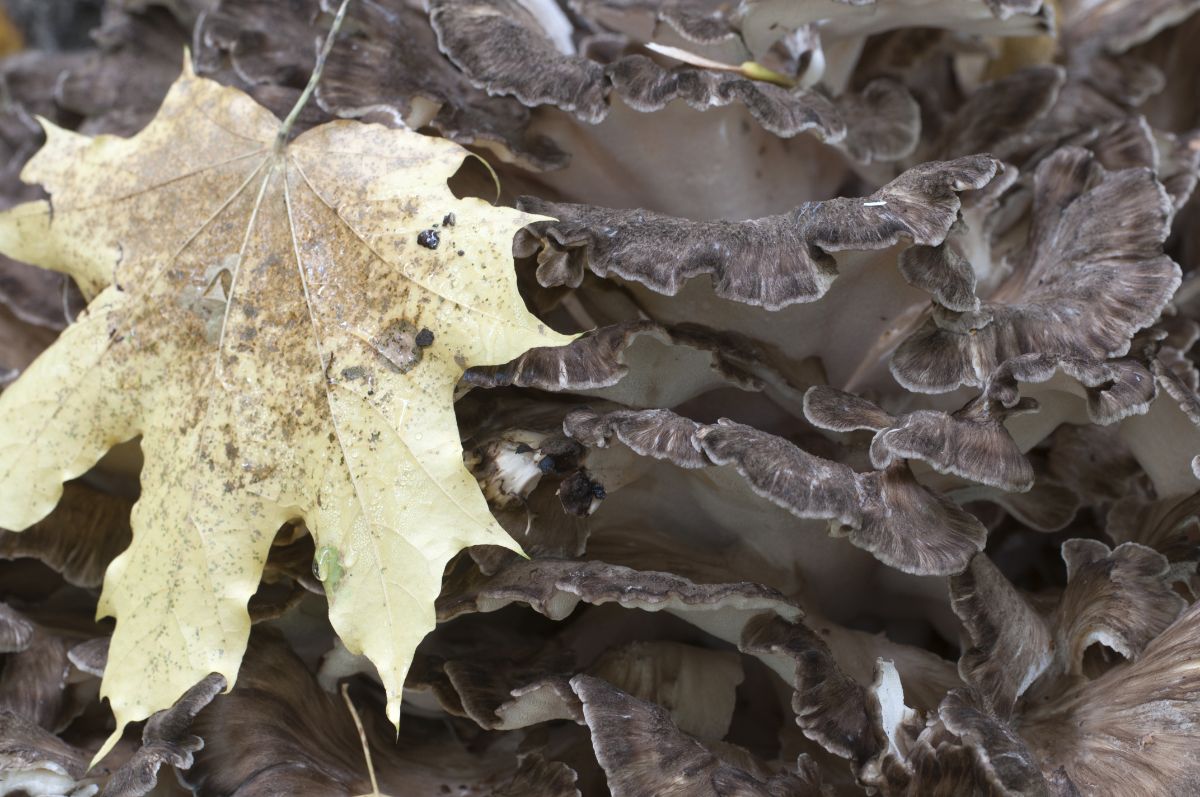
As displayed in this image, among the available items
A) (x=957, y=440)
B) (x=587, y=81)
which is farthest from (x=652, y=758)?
(x=587, y=81)

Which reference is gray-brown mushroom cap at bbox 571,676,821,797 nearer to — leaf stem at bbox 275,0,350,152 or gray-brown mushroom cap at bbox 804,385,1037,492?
gray-brown mushroom cap at bbox 804,385,1037,492

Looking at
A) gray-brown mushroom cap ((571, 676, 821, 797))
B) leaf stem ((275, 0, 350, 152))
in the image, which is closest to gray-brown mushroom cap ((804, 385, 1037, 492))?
gray-brown mushroom cap ((571, 676, 821, 797))

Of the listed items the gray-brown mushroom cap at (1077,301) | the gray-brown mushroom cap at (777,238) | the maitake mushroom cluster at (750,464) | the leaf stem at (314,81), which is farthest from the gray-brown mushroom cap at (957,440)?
the leaf stem at (314,81)

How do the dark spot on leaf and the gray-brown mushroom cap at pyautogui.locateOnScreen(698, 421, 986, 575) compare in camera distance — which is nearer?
the gray-brown mushroom cap at pyautogui.locateOnScreen(698, 421, 986, 575)

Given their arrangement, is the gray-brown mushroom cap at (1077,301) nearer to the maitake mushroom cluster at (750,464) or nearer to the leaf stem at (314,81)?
the maitake mushroom cluster at (750,464)

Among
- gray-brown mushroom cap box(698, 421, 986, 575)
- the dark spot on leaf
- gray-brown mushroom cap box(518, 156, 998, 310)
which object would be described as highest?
gray-brown mushroom cap box(518, 156, 998, 310)

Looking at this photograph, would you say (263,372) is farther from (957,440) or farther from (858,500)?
(957,440)

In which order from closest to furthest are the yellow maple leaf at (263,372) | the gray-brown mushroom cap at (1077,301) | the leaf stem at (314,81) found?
the yellow maple leaf at (263,372) < the gray-brown mushroom cap at (1077,301) < the leaf stem at (314,81)
